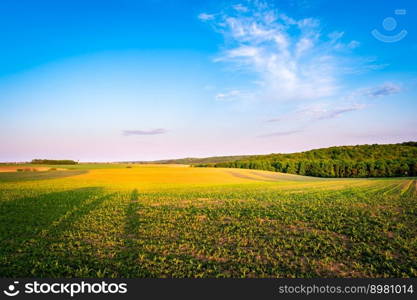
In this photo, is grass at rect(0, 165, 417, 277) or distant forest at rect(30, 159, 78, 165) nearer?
grass at rect(0, 165, 417, 277)

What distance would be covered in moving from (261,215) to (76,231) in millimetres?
11669

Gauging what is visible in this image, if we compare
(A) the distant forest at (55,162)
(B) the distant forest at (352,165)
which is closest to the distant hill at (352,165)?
(B) the distant forest at (352,165)

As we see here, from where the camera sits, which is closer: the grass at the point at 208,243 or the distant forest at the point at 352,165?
the grass at the point at 208,243

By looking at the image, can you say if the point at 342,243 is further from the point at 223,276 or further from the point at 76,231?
the point at 76,231

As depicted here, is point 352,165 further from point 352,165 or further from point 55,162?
point 55,162

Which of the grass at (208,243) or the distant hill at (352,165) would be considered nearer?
the grass at (208,243)

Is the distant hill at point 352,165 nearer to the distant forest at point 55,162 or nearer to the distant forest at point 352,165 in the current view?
the distant forest at point 352,165

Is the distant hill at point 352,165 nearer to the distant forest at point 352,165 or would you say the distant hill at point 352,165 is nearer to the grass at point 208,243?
the distant forest at point 352,165

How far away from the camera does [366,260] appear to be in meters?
8.49

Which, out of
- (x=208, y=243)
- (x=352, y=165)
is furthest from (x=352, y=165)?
(x=208, y=243)

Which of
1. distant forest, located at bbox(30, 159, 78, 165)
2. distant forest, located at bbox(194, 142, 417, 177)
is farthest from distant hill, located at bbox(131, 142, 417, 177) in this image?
distant forest, located at bbox(30, 159, 78, 165)

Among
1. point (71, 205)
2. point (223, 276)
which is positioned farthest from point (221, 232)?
point (71, 205)

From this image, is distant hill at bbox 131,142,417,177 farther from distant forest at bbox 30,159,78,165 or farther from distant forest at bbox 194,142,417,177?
distant forest at bbox 30,159,78,165

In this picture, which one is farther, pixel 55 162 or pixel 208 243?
pixel 55 162
